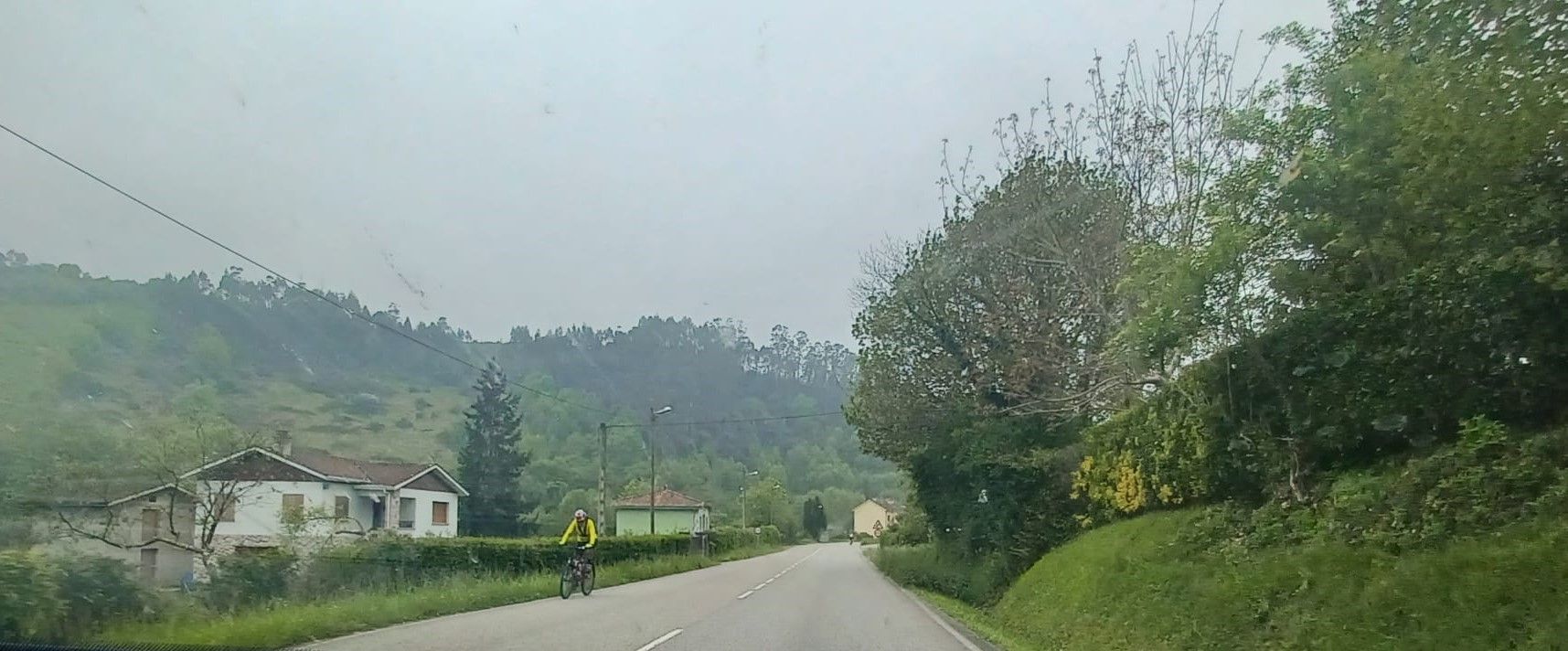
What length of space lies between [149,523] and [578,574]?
888 cm

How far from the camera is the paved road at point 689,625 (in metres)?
12.1

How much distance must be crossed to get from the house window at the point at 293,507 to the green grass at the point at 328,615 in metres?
2.60

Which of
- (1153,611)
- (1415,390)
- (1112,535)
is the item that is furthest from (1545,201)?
(1112,535)

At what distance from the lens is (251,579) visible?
53.0 feet

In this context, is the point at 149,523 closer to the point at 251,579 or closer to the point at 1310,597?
the point at 251,579

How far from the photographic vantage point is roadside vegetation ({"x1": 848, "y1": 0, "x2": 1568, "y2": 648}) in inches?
301

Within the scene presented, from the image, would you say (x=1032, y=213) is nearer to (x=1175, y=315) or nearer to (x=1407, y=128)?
(x=1175, y=315)

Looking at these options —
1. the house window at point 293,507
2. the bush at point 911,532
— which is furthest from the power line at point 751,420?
the house window at point 293,507

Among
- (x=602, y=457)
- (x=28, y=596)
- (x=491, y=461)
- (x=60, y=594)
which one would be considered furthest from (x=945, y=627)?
(x=602, y=457)

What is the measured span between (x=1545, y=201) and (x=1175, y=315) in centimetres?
380

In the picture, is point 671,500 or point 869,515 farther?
point 869,515

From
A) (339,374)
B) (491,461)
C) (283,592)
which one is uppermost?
(339,374)

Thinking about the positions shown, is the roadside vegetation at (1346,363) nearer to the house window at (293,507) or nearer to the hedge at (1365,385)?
the hedge at (1365,385)

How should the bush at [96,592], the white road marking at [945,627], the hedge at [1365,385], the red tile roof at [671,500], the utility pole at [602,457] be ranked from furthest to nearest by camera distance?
1. the red tile roof at [671,500]
2. the utility pole at [602,457]
3. the white road marking at [945,627]
4. the bush at [96,592]
5. the hedge at [1365,385]
